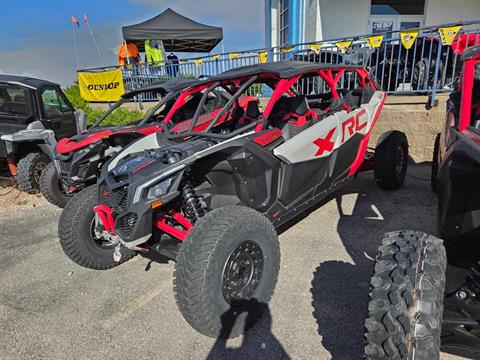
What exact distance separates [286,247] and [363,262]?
0.80 m

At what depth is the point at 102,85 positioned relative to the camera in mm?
12477

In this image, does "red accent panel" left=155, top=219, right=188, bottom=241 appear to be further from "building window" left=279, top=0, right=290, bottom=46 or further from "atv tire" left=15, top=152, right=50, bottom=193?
"building window" left=279, top=0, right=290, bottom=46

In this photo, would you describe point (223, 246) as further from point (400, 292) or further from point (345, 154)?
point (345, 154)

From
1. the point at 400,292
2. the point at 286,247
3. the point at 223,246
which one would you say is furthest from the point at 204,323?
the point at 286,247

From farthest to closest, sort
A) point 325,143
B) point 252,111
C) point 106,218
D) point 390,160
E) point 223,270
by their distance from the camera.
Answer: point 390,160 < point 252,111 < point 325,143 < point 106,218 < point 223,270

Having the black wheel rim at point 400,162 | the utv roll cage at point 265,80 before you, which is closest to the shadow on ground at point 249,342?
the utv roll cage at point 265,80

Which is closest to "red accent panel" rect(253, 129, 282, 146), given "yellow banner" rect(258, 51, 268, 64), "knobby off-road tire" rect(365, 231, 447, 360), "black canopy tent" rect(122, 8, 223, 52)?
"knobby off-road tire" rect(365, 231, 447, 360)

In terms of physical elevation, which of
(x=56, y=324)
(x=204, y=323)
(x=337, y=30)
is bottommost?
(x=56, y=324)

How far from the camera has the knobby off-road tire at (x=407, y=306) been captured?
60.8 inches

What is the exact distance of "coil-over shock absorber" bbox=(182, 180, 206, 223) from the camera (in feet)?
9.39

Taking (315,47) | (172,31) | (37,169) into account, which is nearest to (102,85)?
(172,31)

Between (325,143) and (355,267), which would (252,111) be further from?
(355,267)

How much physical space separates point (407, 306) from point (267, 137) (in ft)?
6.14

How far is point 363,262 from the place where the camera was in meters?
3.37
